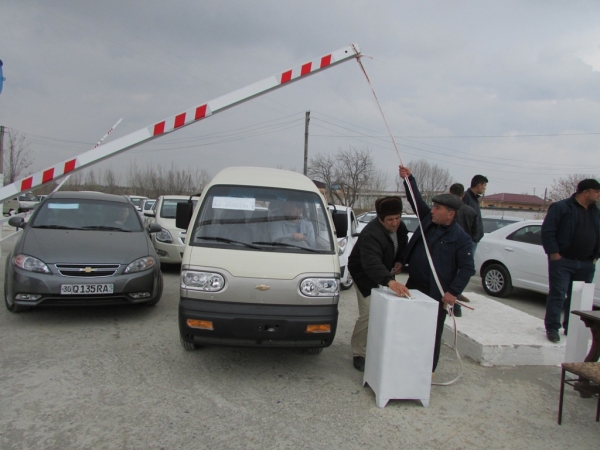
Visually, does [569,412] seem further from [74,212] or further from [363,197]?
[363,197]

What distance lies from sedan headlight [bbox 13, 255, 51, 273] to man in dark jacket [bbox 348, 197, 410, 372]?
→ 11.7 feet

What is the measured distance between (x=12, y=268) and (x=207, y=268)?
2819 millimetres

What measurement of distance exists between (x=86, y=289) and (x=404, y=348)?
3.64m

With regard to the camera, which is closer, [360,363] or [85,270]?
[360,363]

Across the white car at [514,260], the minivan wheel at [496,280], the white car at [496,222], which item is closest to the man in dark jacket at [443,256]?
the white car at [514,260]

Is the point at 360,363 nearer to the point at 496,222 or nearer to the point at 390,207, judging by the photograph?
the point at 390,207

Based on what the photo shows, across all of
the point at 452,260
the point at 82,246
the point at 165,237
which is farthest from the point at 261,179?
the point at 165,237

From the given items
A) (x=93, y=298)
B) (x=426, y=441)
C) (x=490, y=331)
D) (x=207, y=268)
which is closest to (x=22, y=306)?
(x=93, y=298)

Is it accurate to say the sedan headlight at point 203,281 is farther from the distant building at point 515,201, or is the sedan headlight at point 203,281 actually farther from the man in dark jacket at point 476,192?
the distant building at point 515,201

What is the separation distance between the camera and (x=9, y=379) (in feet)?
11.3

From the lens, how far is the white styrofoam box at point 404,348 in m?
3.28

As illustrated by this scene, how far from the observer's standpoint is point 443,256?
144 inches

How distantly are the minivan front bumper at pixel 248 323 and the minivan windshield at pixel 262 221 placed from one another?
60cm

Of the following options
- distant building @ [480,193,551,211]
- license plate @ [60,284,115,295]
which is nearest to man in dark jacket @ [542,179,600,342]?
license plate @ [60,284,115,295]
